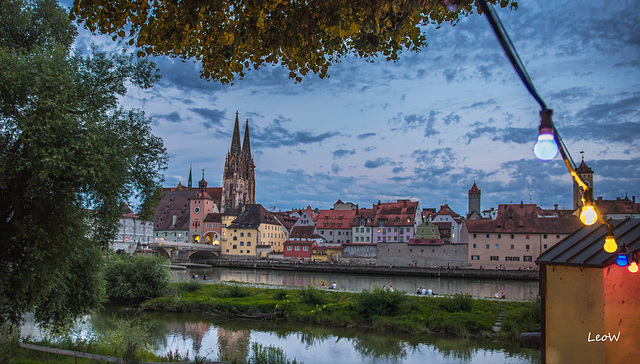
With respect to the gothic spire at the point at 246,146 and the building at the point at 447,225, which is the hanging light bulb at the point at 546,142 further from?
the gothic spire at the point at 246,146

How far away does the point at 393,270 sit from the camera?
5866cm

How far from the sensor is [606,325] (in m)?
7.30

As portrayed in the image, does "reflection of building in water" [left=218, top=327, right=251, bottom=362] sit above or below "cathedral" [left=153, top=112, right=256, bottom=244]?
below

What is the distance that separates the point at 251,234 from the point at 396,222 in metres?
23.6

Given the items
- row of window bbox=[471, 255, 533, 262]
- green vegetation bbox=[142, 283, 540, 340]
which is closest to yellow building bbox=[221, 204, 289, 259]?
row of window bbox=[471, 255, 533, 262]

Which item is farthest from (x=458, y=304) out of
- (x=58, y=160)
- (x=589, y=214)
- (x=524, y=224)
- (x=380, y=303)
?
(x=524, y=224)

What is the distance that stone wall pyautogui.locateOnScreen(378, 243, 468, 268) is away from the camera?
59906 millimetres

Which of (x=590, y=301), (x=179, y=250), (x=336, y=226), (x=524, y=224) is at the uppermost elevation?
(x=524, y=224)

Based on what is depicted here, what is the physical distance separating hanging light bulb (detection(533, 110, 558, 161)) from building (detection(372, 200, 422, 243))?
71311mm

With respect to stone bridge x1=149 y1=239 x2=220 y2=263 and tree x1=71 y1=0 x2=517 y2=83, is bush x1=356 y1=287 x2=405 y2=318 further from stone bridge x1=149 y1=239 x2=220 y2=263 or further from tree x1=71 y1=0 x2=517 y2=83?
stone bridge x1=149 y1=239 x2=220 y2=263

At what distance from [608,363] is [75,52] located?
12.2 metres

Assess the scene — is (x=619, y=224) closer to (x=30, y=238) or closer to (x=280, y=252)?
(x=30, y=238)

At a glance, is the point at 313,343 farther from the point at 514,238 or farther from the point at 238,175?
the point at 238,175

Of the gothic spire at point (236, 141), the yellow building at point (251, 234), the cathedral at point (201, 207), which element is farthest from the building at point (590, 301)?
the gothic spire at point (236, 141)
